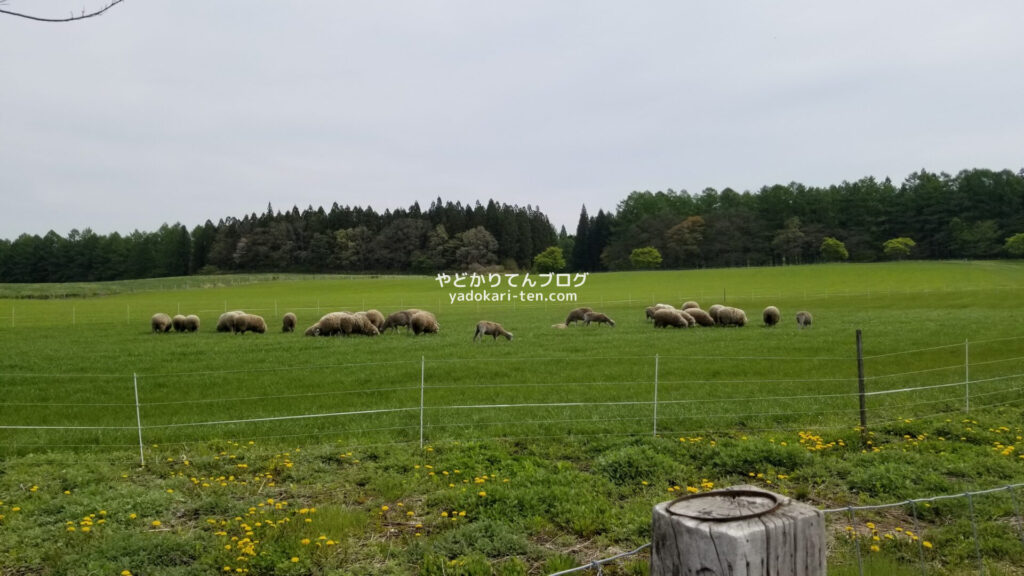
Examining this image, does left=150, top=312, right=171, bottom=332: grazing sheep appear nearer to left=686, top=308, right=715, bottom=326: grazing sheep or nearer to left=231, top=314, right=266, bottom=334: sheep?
left=231, top=314, right=266, bottom=334: sheep

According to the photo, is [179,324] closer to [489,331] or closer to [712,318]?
[489,331]

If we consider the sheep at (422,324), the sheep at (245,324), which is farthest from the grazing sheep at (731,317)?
the sheep at (245,324)

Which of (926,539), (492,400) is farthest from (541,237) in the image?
(926,539)

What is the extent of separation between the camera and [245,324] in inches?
1198

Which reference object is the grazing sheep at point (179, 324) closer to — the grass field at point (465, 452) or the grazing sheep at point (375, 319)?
the grazing sheep at point (375, 319)

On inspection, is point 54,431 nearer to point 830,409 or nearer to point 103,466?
point 103,466

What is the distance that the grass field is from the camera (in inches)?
232

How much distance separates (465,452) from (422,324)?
1967cm

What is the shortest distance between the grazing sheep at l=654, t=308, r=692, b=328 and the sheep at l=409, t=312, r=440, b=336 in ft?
32.6

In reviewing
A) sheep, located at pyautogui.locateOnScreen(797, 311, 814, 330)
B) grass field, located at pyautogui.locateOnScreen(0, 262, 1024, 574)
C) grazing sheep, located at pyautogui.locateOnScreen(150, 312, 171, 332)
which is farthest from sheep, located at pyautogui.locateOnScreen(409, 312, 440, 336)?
sheep, located at pyautogui.locateOnScreen(797, 311, 814, 330)

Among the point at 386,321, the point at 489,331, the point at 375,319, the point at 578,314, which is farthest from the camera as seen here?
the point at 578,314

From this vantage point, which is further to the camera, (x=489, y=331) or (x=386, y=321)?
(x=386, y=321)

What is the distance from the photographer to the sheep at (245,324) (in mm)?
30422

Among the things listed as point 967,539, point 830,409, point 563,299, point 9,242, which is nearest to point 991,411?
point 830,409
